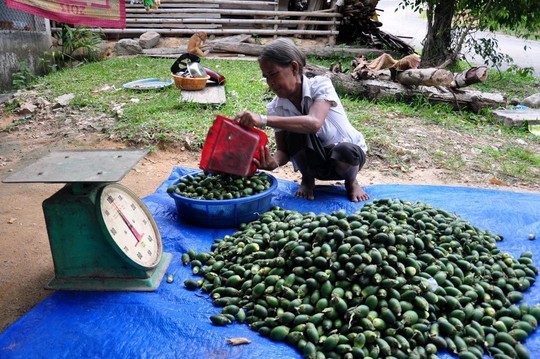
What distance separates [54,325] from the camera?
6.24ft

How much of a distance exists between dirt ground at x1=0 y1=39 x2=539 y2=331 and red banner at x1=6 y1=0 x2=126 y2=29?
1.11 meters

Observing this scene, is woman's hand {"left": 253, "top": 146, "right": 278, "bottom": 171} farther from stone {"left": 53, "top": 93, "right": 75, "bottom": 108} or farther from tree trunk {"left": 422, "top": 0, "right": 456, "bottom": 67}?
tree trunk {"left": 422, "top": 0, "right": 456, "bottom": 67}

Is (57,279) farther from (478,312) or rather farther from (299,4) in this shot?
(299,4)

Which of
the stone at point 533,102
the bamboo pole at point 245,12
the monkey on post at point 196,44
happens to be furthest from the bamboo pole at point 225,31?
the stone at point 533,102

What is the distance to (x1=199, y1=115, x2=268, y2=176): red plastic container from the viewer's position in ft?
9.09

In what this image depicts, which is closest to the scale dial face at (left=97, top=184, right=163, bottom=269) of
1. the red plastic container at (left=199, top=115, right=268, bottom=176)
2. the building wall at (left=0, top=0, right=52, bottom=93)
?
the red plastic container at (left=199, top=115, right=268, bottom=176)

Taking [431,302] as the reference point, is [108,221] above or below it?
above

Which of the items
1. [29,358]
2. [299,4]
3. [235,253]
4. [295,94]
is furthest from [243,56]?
[29,358]

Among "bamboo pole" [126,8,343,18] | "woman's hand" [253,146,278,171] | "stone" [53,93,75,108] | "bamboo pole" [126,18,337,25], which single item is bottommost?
"stone" [53,93,75,108]

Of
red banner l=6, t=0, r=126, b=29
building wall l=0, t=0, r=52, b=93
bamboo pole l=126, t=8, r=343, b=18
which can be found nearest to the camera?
red banner l=6, t=0, r=126, b=29

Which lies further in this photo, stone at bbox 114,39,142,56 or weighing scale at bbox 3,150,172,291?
stone at bbox 114,39,142,56

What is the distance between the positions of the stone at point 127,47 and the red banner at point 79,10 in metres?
3.80

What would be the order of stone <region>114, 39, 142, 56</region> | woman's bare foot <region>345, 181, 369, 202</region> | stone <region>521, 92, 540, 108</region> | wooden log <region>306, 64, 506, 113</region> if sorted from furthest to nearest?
stone <region>114, 39, 142, 56</region>, stone <region>521, 92, 540, 108</region>, wooden log <region>306, 64, 506, 113</region>, woman's bare foot <region>345, 181, 369, 202</region>

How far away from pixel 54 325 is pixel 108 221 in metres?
0.47
